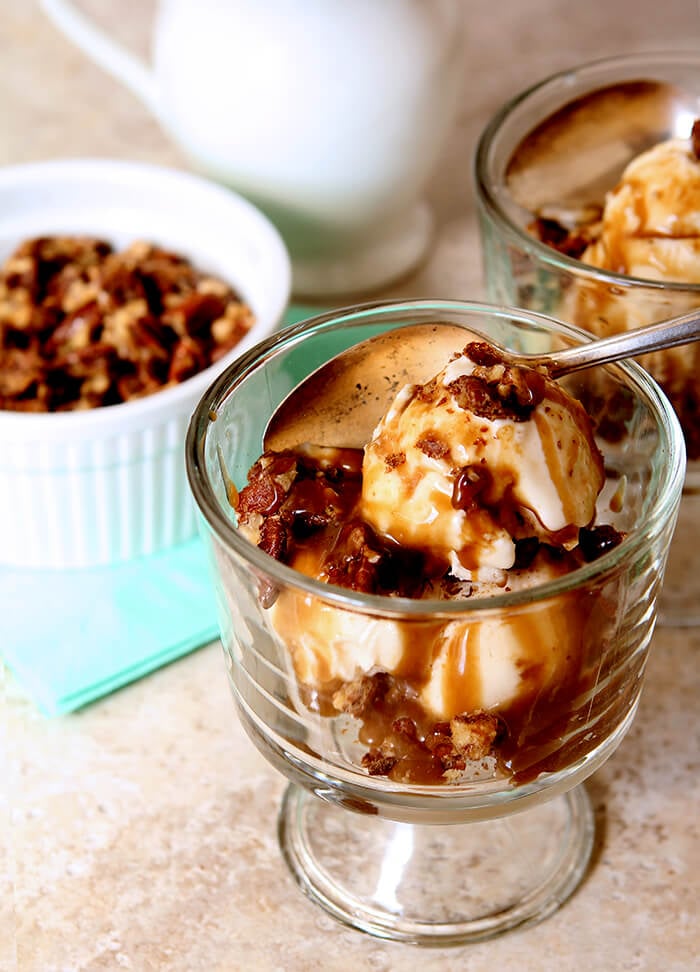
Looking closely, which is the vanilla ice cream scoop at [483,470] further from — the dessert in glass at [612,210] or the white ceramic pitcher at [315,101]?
the white ceramic pitcher at [315,101]

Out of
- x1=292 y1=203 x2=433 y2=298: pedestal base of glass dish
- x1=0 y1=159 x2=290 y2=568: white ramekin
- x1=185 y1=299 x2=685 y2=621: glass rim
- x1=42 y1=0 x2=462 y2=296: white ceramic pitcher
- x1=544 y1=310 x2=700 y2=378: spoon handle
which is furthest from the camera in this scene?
x1=292 y1=203 x2=433 y2=298: pedestal base of glass dish

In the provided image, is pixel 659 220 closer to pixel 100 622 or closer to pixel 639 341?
pixel 639 341

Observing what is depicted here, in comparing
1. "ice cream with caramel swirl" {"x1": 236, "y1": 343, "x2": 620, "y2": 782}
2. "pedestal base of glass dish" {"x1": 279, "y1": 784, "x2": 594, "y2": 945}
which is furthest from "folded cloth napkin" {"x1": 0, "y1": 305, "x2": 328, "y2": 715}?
"ice cream with caramel swirl" {"x1": 236, "y1": 343, "x2": 620, "y2": 782}

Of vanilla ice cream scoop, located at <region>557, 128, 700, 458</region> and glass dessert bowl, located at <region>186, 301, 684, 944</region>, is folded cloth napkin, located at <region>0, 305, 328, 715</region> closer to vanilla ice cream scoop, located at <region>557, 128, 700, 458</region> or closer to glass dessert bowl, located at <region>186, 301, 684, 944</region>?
glass dessert bowl, located at <region>186, 301, 684, 944</region>

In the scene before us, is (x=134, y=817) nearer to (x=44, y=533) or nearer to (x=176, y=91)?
(x=44, y=533)

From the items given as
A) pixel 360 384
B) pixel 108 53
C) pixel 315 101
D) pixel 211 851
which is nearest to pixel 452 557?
pixel 360 384

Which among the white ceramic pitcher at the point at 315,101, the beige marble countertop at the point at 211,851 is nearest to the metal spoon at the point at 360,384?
the beige marble countertop at the point at 211,851
